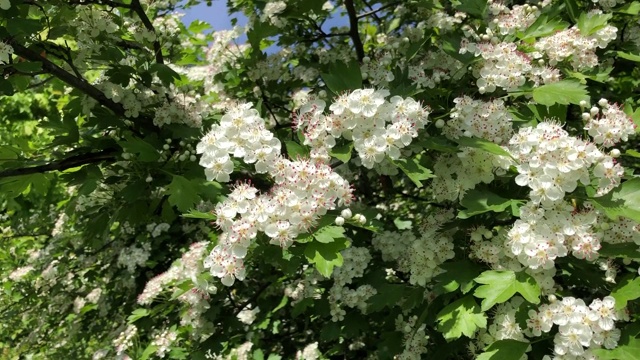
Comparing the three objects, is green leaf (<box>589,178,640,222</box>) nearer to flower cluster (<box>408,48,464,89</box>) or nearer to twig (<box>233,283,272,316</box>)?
flower cluster (<box>408,48,464,89</box>)

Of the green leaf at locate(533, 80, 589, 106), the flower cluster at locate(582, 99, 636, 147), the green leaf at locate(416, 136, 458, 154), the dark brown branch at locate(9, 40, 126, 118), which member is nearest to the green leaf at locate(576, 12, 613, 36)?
the green leaf at locate(533, 80, 589, 106)

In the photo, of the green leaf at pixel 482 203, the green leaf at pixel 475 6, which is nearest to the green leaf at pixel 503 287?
the green leaf at pixel 482 203

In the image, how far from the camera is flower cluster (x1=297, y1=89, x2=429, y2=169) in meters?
2.05

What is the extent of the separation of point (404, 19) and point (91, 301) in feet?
10.2

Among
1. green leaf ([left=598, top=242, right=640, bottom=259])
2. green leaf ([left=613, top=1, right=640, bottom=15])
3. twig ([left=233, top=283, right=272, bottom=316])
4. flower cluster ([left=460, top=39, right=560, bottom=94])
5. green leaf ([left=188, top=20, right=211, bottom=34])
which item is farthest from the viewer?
green leaf ([left=188, top=20, right=211, bottom=34])

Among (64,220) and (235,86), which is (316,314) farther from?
(64,220)

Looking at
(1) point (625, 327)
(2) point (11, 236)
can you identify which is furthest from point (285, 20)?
(2) point (11, 236)

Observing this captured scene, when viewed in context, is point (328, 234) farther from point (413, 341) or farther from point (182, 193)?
point (413, 341)

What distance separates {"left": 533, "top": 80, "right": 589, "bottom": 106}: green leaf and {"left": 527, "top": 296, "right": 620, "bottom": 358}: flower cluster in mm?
781

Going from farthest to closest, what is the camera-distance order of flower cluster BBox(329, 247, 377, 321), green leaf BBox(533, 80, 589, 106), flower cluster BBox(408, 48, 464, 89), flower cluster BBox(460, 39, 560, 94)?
flower cluster BBox(329, 247, 377, 321), flower cluster BBox(408, 48, 464, 89), flower cluster BBox(460, 39, 560, 94), green leaf BBox(533, 80, 589, 106)

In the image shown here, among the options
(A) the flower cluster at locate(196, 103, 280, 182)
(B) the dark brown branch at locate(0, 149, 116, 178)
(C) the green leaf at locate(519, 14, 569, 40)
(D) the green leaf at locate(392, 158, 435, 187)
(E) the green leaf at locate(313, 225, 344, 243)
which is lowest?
(C) the green leaf at locate(519, 14, 569, 40)

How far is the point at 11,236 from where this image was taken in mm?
4570

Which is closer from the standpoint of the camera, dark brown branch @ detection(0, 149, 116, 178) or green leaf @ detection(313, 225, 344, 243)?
green leaf @ detection(313, 225, 344, 243)

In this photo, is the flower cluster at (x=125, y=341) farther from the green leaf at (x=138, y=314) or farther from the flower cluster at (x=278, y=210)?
the flower cluster at (x=278, y=210)
